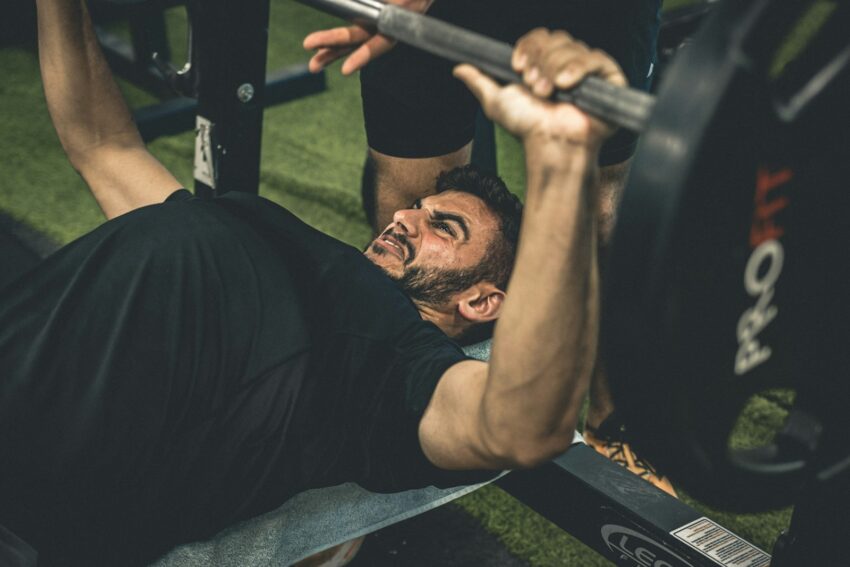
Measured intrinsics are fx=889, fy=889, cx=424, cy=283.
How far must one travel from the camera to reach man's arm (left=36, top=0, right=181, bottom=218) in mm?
1528

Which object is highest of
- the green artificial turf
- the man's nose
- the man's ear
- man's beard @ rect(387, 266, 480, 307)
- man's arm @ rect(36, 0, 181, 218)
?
man's arm @ rect(36, 0, 181, 218)

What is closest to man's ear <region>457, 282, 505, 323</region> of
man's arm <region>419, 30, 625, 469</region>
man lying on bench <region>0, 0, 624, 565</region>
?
man lying on bench <region>0, 0, 624, 565</region>

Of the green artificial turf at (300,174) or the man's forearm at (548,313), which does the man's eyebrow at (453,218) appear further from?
the man's forearm at (548,313)

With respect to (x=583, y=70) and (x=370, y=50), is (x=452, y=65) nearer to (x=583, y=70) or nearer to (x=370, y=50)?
(x=370, y=50)

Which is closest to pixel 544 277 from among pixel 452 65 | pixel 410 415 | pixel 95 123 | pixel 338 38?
pixel 410 415

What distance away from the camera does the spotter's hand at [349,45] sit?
1124mm

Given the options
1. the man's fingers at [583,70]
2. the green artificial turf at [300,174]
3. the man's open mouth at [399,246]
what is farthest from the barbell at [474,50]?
the green artificial turf at [300,174]

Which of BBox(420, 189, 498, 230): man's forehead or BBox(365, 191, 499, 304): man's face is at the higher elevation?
BBox(420, 189, 498, 230): man's forehead

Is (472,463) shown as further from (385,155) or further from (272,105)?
(272,105)

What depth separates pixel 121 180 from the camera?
5.20 ft

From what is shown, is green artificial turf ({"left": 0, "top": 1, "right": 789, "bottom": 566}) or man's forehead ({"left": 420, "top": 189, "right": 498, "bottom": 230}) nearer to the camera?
man's forehead ({"left": 420, "top": 189, "right": 498, "bottom": 230})

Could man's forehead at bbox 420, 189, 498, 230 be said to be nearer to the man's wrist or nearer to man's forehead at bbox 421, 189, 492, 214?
man's forehead at bbox 421, 189, 492, 214

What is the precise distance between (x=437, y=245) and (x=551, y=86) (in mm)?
807

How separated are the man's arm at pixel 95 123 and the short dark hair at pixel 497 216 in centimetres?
57
